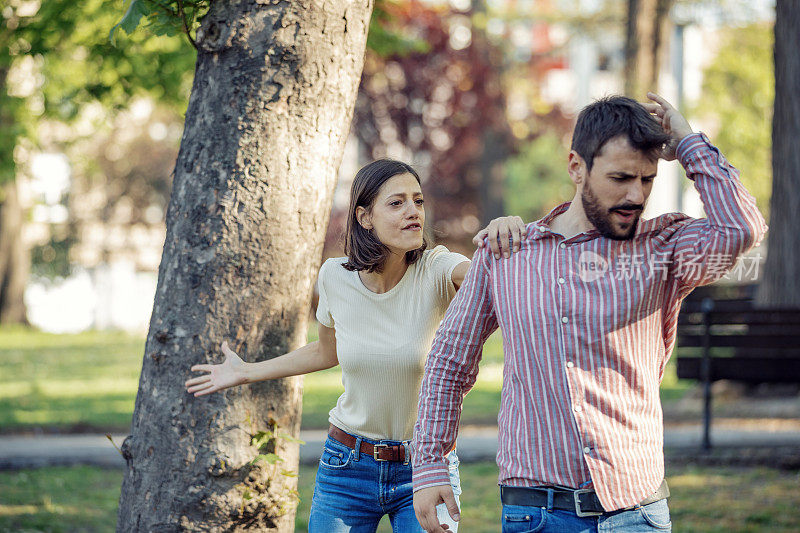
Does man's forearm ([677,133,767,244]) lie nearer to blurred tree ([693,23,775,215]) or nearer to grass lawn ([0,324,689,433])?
grass lawn ([0,324,689,433])

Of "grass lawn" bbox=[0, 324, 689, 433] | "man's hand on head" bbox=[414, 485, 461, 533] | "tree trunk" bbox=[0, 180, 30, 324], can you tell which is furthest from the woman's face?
"tree trunk" bbox=[0, 180, 30, 324]

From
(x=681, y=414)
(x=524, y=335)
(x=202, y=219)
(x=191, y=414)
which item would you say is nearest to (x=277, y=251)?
(x=202, y=219)

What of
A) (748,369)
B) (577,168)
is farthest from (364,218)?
(748,369)

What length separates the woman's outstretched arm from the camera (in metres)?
3.39

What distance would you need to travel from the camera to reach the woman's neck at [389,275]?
3381 mm

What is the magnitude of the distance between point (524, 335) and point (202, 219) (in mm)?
1414

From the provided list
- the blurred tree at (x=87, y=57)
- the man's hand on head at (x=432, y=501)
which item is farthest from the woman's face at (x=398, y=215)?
the blurred tree at (x=87, y=57)

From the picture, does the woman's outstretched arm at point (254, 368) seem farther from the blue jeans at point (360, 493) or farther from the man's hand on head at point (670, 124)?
the man's hand on head at point (670, 124)

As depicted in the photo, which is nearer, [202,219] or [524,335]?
[524,335]

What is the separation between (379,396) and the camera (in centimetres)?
329

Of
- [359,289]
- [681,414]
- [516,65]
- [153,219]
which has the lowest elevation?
[681,414]

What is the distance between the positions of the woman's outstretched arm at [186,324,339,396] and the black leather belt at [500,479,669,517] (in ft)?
3.57

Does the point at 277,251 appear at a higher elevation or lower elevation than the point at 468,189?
lower

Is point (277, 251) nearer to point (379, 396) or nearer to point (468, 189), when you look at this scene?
point (379, 396)
